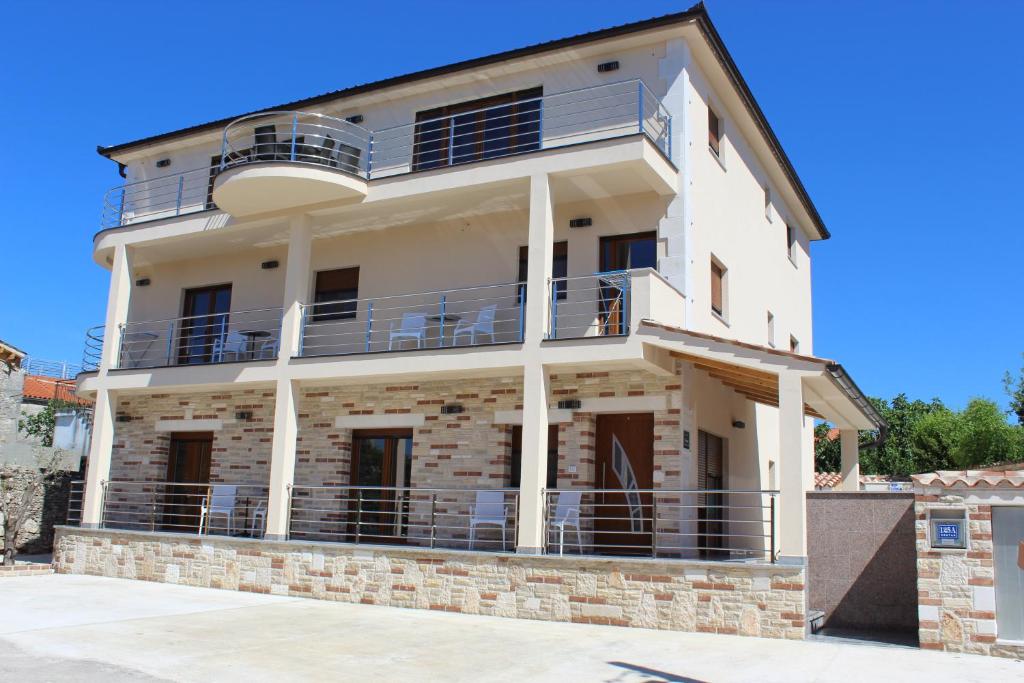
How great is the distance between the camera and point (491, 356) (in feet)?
41.9

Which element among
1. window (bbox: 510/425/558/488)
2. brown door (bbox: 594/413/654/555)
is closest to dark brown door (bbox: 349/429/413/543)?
window (bbox: 510/425/558/488)

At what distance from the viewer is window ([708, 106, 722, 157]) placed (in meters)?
15.2

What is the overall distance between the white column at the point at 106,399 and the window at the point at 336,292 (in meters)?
3.67

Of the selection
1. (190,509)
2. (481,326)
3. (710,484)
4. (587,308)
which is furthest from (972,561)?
(190,509)

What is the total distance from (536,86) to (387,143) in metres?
3.03

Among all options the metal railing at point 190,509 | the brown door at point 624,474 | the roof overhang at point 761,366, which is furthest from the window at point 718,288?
the metal railing at point 190,509

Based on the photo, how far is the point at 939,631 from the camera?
911cm

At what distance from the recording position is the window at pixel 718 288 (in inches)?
577

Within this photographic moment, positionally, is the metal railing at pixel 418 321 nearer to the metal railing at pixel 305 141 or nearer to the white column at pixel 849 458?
the metal railing at pixel 305 141

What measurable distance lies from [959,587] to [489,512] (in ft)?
21.5

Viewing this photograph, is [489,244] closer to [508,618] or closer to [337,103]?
[337,103]

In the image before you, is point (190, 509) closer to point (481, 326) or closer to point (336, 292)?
point (336, 292)

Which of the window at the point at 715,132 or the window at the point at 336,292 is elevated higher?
the window at the point at 715,132

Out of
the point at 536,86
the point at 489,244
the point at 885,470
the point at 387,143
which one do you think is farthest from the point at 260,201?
the point at 885,470
